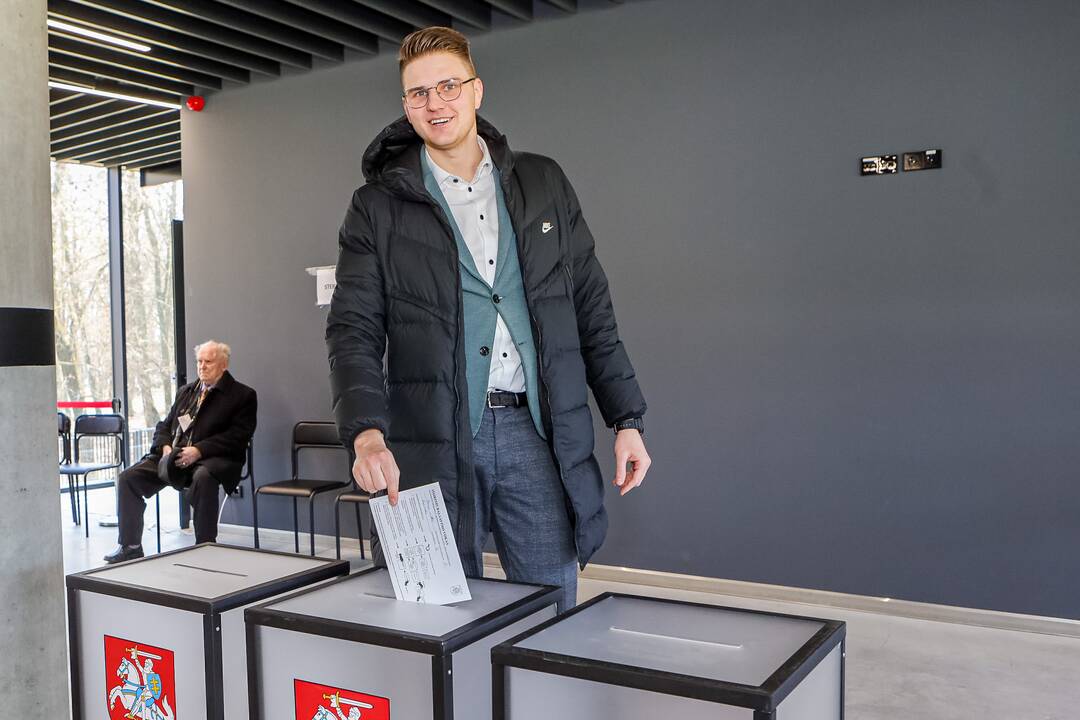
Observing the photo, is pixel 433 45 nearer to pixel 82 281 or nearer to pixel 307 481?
pixel 307 481

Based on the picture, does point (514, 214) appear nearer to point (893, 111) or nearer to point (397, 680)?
point (397, 680)

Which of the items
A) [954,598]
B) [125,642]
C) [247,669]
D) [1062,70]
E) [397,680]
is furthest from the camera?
[954,598]

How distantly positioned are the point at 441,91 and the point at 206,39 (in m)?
3.75

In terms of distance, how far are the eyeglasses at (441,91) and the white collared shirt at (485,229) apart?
14 centimetres

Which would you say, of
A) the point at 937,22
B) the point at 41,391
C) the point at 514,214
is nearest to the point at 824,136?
the point at 937,22

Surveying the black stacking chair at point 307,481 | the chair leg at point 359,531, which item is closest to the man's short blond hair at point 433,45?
the black stacking chair at point 307,481

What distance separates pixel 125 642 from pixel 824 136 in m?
3.44

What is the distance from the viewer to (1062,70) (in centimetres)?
357

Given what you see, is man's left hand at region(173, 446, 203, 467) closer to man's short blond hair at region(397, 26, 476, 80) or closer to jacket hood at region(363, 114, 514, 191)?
jacket hood at region(363, 114, 514, 191)

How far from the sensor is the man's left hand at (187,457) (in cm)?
503

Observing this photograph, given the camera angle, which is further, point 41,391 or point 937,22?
point 937,22

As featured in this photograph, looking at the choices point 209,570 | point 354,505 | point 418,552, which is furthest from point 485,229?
point 354,505

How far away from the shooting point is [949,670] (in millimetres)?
3285

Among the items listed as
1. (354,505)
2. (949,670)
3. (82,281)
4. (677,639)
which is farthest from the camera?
(82,281)
